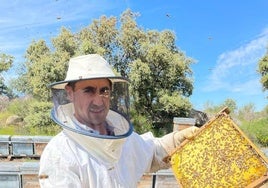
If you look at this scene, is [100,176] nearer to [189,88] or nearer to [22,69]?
[189,88]

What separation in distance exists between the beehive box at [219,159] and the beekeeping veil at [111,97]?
366mm

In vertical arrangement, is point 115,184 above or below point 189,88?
below

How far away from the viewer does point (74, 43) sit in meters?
19.5

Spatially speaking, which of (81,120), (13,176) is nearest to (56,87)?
(81,120)

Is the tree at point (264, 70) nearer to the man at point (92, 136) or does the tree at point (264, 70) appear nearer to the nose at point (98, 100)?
the man at point (92, 136)

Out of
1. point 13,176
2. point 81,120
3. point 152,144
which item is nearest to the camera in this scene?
point 81,120

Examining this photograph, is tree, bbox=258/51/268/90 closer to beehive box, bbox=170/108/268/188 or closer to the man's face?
beehive box, bbox=170/108/268/188

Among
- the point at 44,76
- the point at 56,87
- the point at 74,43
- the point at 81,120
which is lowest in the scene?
the point at 81,120

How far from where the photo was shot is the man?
1855 mm

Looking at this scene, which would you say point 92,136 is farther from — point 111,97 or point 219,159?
point 219,159

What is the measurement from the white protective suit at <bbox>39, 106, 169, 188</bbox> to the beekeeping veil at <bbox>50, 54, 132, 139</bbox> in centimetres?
2

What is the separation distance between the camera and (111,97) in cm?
214

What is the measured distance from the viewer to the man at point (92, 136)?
1.86 metres

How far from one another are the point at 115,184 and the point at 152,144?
429mm
